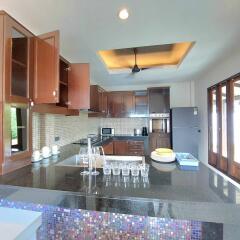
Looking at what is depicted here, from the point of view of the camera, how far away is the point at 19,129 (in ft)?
5.30

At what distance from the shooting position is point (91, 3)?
1.70m

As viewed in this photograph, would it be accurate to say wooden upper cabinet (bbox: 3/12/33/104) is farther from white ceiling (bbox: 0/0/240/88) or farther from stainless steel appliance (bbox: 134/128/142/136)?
stainless steel appliance (bbox: 134/128/142/136)

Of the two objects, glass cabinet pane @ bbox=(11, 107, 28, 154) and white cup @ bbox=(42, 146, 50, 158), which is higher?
glass cabinet pane @ bbox=(11, 107, 28, 154)

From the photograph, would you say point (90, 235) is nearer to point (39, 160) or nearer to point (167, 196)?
point (167, 196)

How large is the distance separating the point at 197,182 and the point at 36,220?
996 mm

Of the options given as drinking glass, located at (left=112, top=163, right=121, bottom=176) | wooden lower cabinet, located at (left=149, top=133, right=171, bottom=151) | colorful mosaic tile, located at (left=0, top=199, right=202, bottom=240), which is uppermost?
drinking glass, located at (left=112, top=163, right=121, bottom=176)

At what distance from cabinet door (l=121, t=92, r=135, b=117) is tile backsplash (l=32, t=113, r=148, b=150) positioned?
40 centimetres

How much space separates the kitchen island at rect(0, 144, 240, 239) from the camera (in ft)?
3.00

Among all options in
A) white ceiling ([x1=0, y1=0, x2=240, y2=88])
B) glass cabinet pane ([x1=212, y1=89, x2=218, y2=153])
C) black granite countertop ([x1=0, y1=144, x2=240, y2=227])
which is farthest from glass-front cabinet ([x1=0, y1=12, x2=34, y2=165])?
glass cabinet pane ([x1=212, y1=89, x2=218, y2=153])

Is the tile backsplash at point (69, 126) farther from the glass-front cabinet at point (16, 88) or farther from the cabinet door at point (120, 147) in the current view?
the cabinet door at point (120, 147)

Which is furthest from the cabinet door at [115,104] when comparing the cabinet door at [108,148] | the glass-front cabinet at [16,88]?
the glass-front cabinet at [16,88]

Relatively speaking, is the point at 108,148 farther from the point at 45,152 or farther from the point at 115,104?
the point at 45,152

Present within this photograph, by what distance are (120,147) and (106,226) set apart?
11.9 feet

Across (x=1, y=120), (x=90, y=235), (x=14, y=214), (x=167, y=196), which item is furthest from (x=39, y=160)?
(x=167, y=196)
